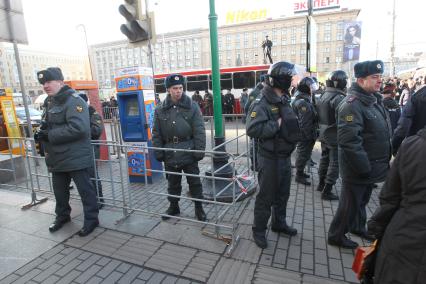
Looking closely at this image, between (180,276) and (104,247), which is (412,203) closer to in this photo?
(180,276)

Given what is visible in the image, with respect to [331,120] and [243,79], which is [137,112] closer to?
[331,120]

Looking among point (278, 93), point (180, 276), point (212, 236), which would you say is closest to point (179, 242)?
point (212, 236)

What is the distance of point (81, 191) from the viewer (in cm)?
374

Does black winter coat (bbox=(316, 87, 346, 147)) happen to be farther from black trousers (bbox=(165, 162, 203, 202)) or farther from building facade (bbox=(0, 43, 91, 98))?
building facade (bbox=(0, 43, 91, 98))

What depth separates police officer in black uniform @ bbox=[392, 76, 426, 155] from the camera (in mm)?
4199

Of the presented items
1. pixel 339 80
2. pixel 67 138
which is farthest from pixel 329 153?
pixel 67 138

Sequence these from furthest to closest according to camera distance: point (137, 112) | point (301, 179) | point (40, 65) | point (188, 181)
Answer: point (40, 65) < point (137, 112) < point (301, 179) < point (188, 181)

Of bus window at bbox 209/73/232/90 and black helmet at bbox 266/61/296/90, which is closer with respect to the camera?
black helmet at bbox 266/61/296/90

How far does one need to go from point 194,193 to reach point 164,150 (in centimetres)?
74

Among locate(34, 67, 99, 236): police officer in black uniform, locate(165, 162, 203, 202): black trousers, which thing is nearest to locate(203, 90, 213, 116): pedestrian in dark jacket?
locate(165, 162, 203, 202): black trousers

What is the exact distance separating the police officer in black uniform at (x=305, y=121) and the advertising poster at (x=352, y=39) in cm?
2189

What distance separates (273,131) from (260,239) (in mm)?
1277

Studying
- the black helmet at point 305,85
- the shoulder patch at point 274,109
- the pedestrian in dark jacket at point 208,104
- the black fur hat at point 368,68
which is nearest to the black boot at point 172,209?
the shoulder patch at point 274,109

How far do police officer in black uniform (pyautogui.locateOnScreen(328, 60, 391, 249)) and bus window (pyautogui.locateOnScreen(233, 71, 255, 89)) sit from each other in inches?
563
